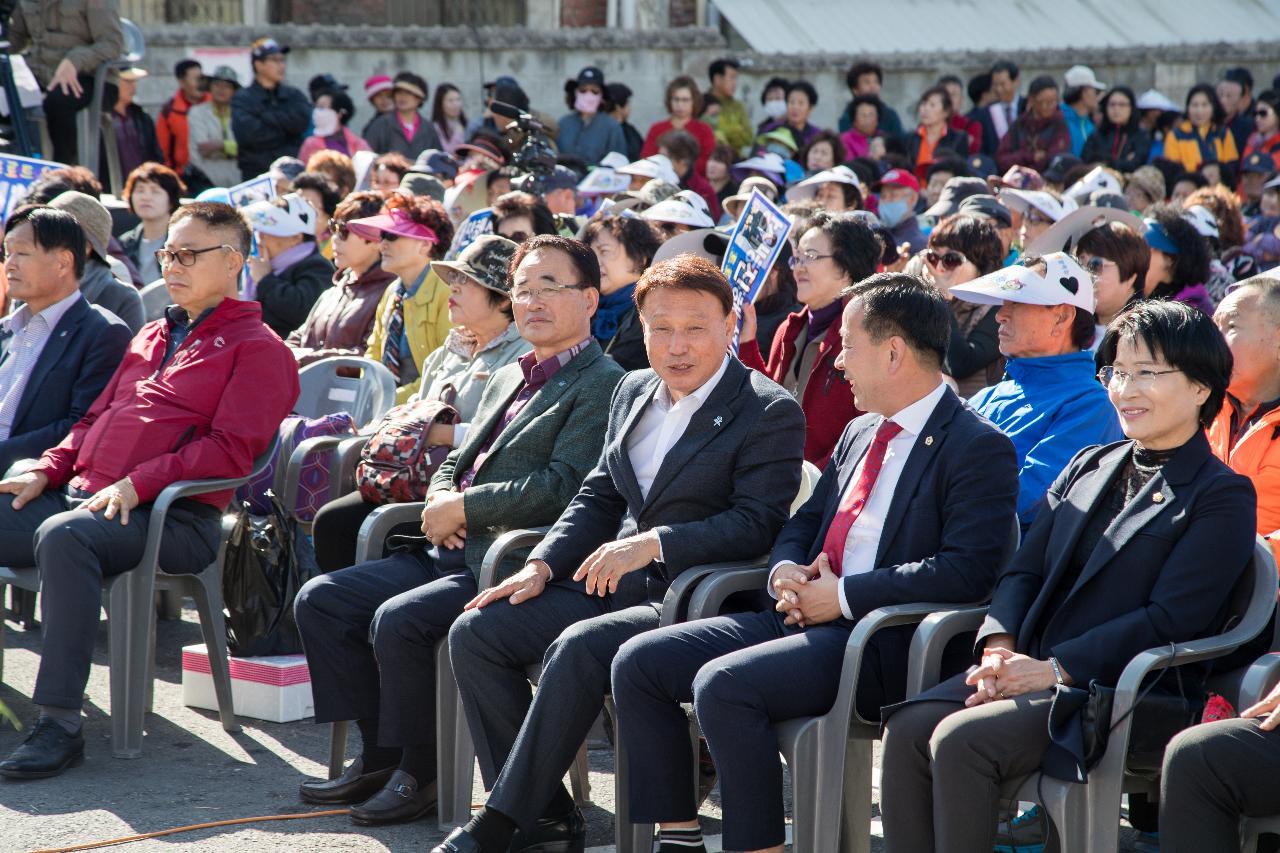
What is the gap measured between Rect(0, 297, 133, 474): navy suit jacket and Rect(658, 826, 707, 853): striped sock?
305cm

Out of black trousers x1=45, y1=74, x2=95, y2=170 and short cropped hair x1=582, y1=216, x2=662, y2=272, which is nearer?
short cropped hair x1=582, y1=216, x2=662, y2=272

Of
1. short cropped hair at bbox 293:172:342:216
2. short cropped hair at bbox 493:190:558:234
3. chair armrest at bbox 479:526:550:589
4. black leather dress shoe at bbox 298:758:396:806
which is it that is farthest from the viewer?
short cropped hair at bbox 293:172:342:216

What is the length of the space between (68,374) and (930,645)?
3.62 metres

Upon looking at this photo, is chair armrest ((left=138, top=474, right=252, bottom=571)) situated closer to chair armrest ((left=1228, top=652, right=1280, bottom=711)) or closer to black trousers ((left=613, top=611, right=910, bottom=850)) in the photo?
black trousers ((left=613, top=611, right=910, bottom=850))

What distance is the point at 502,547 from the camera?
4.56 m

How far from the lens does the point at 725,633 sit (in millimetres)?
3994

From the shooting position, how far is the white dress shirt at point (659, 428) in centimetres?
441

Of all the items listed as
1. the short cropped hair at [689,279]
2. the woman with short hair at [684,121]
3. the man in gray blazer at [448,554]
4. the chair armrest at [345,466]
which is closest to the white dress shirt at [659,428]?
the short cropped hair at [689,279]

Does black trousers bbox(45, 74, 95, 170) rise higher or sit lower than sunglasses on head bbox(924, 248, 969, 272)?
higher

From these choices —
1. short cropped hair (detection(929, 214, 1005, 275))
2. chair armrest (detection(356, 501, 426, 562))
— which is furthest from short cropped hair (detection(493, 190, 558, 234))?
chair armrest (detection(356, 501, 426, 562))

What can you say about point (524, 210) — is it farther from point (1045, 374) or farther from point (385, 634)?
point (1045, 374)

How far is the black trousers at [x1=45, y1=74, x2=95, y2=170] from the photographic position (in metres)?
11.5

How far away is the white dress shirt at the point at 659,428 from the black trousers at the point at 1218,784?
1.64 m

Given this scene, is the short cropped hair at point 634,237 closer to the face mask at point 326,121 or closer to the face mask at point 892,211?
the face mask at point 892,211
